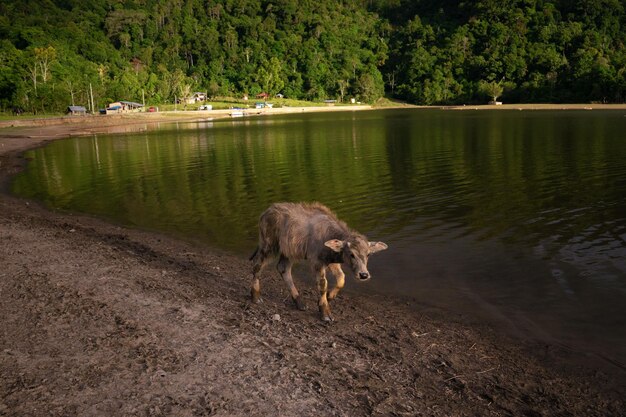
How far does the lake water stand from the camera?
11.4 m

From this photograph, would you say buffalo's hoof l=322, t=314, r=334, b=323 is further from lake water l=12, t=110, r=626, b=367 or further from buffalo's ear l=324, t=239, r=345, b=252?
lake water l=12, t=110, r=626, b=367

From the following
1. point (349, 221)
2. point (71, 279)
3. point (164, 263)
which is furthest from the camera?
point (349, 221)

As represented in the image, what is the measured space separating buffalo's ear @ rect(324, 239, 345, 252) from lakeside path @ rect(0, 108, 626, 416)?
153 centimetres

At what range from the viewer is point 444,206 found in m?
21.9

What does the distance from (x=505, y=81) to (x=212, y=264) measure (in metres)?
205

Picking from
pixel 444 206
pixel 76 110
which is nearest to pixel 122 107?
pixel 76 110

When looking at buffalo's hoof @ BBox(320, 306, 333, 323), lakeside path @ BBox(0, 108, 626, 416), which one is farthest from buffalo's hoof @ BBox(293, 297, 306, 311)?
buffalo's hoof @ BBox(320, 306, 333, 323)

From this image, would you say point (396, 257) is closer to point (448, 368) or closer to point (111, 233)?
point (448, 368)

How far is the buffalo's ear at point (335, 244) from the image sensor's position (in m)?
8.75

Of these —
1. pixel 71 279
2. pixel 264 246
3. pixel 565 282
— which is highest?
pixel 264 246

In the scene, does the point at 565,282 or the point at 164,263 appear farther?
the point at 164,263

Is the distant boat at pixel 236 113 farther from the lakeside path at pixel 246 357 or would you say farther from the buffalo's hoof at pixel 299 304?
the buffalo's hoof at pixel 299 304

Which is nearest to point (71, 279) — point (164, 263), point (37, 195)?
point (164, 263)

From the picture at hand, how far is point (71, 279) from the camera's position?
11383 millimetres
